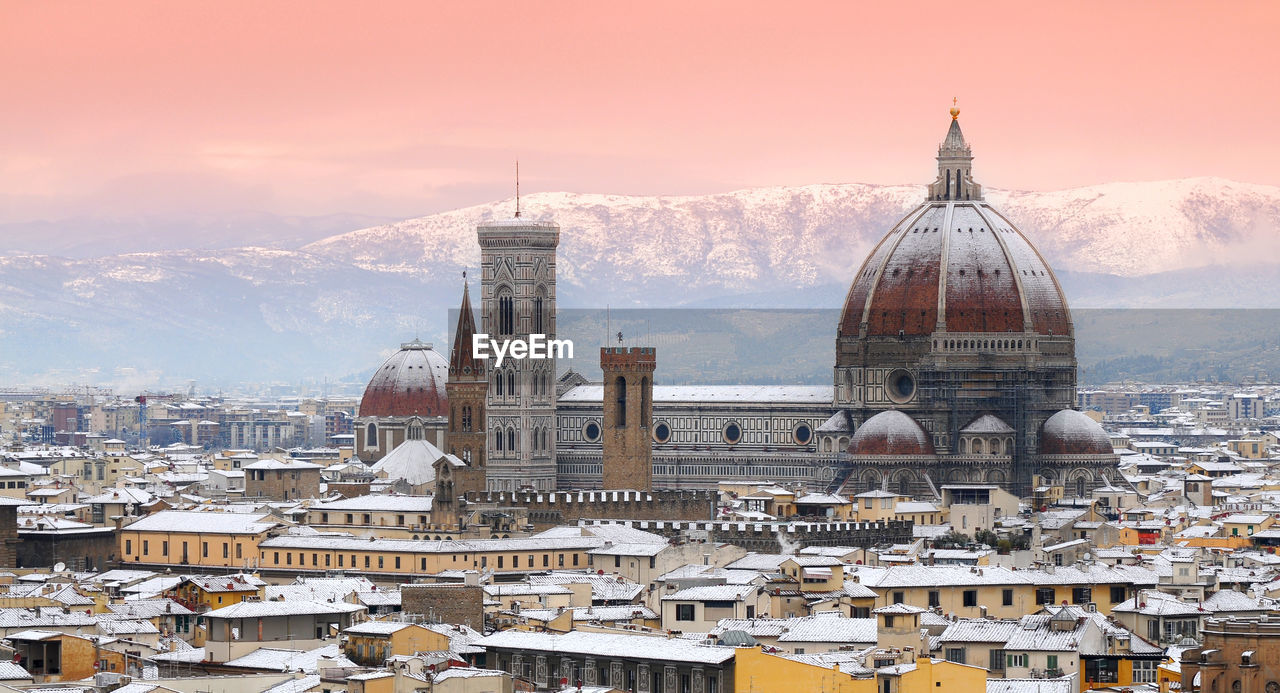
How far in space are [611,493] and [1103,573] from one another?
4246 cm

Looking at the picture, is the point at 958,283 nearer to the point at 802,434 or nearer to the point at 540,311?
the point at 802,434

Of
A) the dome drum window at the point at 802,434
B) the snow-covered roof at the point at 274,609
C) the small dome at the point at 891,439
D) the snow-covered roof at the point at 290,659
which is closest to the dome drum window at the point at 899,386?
→ the small dome at the point at 891,439

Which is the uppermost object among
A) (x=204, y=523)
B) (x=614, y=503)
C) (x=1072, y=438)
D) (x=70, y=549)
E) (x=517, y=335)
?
(x=517, y=335)

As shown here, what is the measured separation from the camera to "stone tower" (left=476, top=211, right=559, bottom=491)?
145 metres

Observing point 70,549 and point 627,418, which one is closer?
point 70,549

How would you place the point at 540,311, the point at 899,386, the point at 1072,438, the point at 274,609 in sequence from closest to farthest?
the point at 274,609 → the point at 1072,438 → the point at 899,386 → the point at 540,311

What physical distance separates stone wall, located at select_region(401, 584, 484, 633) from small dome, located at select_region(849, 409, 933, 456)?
61.2 m

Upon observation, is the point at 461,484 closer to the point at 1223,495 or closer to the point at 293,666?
the point at 1223,495

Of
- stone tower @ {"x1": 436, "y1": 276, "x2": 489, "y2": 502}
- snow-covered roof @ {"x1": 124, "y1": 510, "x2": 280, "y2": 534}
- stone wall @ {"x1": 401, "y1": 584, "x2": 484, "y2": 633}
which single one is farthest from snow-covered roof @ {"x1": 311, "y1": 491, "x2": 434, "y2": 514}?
stone wall @ {"x1": 401, "y1": 584, "x2": 484, "y2": 633}

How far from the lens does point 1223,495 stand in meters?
136

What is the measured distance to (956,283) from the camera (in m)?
140

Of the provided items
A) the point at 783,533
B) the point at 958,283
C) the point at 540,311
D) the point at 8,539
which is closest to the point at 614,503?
the point at 783,533

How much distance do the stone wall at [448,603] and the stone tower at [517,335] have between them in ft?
229

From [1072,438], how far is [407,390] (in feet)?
161
